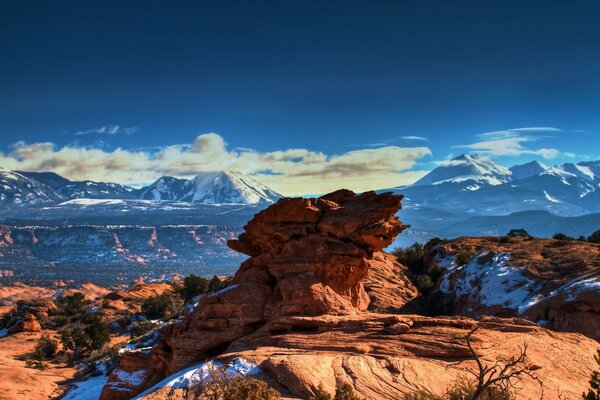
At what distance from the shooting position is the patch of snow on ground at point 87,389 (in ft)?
130

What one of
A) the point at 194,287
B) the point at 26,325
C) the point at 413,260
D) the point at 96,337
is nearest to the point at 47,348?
the point at 96,337

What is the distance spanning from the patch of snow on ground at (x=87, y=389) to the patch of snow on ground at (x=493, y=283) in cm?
3437

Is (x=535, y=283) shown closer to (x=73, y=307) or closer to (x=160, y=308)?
(x=160, y=308)

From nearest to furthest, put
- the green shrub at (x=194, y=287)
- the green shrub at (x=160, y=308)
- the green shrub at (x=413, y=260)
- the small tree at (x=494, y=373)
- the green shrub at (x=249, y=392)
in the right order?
the small tree at (x=494, y=373)
the green shrub at (x=249, y=392)
the green shrub at (x=413, y=260)
the green shrub at (x=160, y=308)
the green shrub at (x=194, y=287)

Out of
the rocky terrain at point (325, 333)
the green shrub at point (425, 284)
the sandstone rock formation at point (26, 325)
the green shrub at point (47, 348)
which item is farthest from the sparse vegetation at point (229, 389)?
the sandstone rock formation at point (26, 325)

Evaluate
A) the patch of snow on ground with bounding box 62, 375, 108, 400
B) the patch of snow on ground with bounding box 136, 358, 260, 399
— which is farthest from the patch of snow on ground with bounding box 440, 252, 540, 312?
the patch of snow on ground with bounding box 62, 375, 108, 400

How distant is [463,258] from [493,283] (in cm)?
895

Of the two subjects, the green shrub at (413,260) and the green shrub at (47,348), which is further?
the green shrub at (413,260)

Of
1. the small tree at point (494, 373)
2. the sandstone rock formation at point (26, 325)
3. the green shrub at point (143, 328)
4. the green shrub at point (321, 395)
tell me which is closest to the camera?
the small tree at point (494, 373)

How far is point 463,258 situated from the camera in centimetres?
5809

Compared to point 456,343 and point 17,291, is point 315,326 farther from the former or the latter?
point 17,291

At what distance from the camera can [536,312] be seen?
4072 cm

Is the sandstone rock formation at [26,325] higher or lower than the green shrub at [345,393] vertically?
lower

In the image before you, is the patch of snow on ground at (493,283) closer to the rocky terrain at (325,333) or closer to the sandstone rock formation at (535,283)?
the sandstone rock formation at (535,283)
